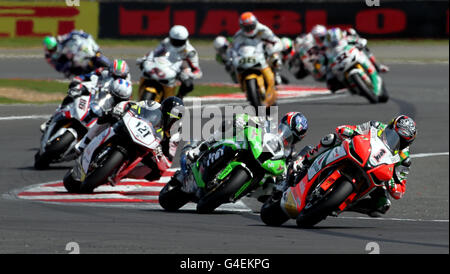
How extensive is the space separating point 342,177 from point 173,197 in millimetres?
2356

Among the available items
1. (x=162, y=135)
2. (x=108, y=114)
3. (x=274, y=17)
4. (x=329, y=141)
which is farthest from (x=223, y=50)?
(x=274, y=17)

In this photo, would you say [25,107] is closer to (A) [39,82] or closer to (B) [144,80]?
(B) [144,80]

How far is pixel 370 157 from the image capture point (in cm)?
898

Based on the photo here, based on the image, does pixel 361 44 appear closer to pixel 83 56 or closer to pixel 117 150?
pixel 83 56

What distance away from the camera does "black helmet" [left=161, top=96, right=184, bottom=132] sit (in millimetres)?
11852

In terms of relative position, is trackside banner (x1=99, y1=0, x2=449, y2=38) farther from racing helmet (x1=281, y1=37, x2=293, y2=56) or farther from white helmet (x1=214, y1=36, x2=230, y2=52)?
white helmet (x1=214, y1=36, x2=230, y2=52)

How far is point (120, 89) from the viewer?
42.6 feet

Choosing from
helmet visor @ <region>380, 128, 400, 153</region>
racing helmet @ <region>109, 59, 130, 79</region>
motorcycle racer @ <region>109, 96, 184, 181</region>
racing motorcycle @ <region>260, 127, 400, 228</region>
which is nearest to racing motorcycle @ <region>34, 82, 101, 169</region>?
racing helmet @ <region>109, 59, 130, 79</region>

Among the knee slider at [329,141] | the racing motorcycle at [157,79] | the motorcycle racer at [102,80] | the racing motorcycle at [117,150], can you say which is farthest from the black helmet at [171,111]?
the racing motorcycle at [157,79]

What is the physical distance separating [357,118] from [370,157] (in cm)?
1061

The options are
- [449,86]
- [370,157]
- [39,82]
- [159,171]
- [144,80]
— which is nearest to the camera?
[370,157]

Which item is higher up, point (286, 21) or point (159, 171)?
point (159, 171)

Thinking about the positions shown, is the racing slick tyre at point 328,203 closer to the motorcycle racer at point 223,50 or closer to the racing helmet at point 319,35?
the motorcycle racer at point 223,50
